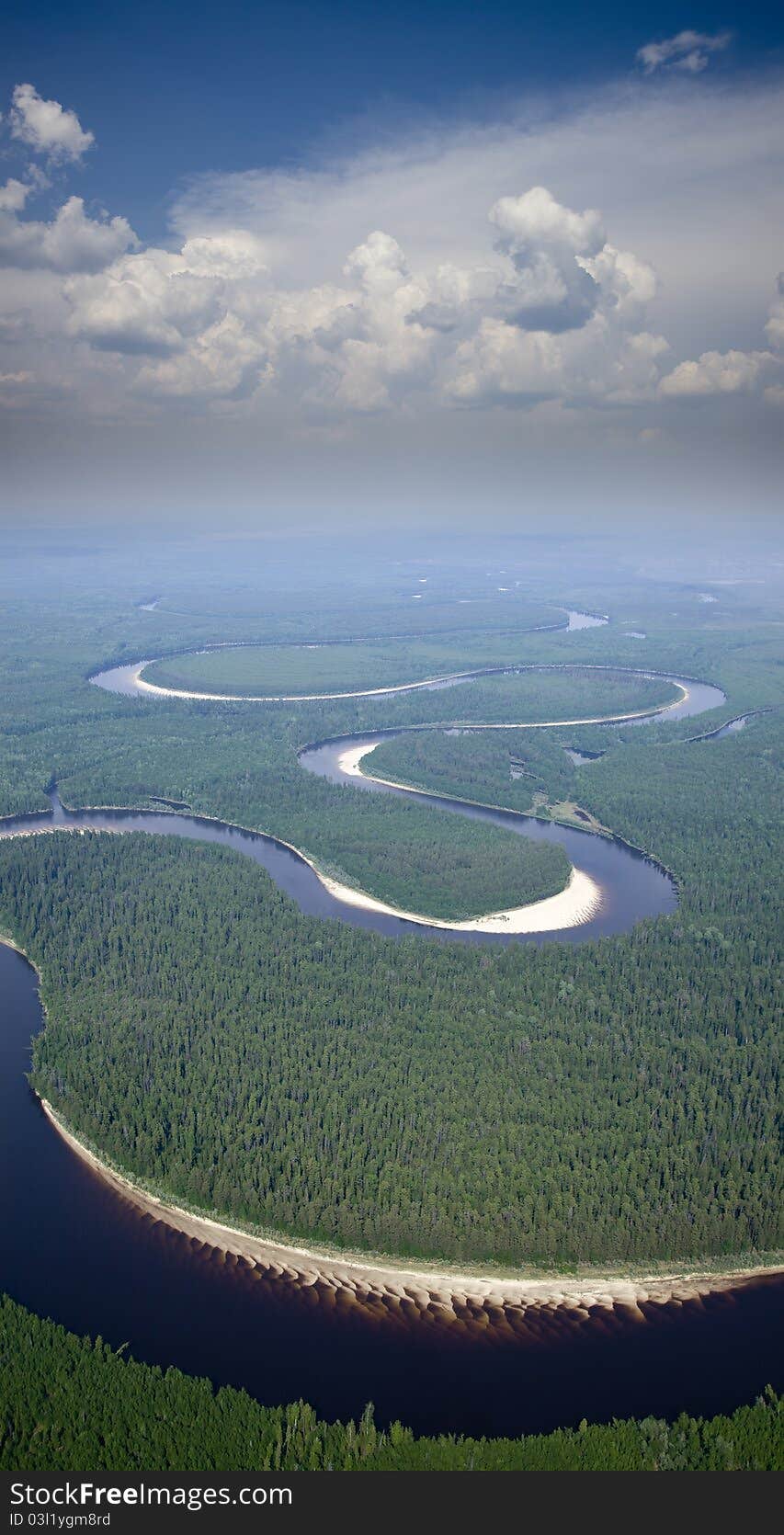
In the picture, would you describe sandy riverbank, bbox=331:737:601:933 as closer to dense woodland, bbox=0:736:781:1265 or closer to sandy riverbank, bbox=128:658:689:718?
dense woodland, bbox=0:736:781:1265

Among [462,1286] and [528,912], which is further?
[528,912]

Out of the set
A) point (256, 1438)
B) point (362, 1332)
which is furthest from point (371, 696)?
point (256, 1438)

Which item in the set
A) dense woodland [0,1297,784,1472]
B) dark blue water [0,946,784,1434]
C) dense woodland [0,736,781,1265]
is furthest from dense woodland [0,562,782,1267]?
dense woodland [0,1297,784,1472]

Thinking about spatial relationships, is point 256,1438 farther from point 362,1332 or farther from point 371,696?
point 371,696

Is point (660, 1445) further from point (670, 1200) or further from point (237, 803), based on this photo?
point (237, 803)

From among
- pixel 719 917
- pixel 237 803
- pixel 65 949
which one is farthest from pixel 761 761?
pixel 65 949

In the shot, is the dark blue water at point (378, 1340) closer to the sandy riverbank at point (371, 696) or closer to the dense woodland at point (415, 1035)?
the dense woodland at point (415, 1035)
